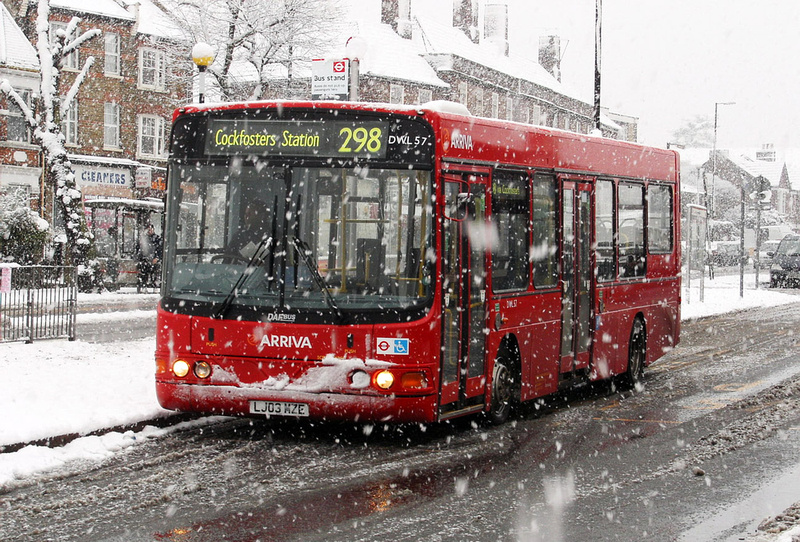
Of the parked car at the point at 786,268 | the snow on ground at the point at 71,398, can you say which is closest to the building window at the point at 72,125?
the parked car at the point at 786,268

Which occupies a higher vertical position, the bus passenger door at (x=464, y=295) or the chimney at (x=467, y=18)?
the chimney at (x=467, y=18)

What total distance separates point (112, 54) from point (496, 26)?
29961 millimetres

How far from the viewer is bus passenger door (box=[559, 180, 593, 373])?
12430 millimetres

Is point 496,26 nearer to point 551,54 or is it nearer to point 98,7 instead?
point 551,54

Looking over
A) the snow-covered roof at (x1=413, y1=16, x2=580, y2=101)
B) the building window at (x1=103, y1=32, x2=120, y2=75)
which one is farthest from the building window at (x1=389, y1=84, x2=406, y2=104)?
the building window at (x1=103, y1=32, x2=120, y2=75)

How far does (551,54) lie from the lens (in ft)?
268

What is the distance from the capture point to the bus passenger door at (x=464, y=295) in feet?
32.0

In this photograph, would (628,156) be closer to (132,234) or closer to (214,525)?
(214,525)

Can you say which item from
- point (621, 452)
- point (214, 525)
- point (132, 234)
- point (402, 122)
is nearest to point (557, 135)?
point (402, 122)

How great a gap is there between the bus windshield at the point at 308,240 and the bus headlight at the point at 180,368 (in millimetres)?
536

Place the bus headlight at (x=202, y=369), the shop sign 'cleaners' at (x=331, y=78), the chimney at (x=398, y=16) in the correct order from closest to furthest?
the bus headlight at (x=202, y=369) < the shop sign 'cleaners' at (x=331, y=78) < the chimney at (x=398, y=16)

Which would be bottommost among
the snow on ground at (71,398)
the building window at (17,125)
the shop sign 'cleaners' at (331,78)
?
the snow on ground at (71,398)

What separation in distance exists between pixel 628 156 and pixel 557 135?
8.06 ft

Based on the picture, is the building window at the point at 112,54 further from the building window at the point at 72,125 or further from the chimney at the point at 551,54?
the chimney at the point at 551,54
